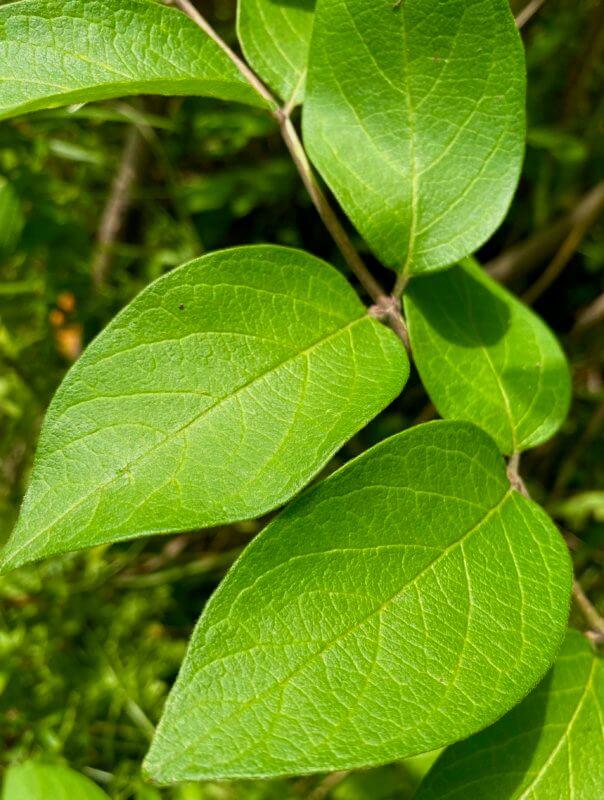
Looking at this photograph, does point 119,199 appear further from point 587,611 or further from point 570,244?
point 587,611

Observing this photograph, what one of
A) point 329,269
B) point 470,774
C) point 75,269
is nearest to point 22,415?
point 75,269

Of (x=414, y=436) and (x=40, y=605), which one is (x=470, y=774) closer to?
(x=414, y=436)

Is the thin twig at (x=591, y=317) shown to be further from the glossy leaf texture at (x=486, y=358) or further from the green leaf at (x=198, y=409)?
the green leaf at (x=198, y=409)

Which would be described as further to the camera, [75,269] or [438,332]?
[75,269]

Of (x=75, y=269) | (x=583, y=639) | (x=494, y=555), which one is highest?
(x=75, y=269)

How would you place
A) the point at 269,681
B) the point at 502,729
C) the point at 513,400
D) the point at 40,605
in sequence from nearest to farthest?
the point at 269,681 < the point at 502,729 < the point at 513,400 < the point at 40,605

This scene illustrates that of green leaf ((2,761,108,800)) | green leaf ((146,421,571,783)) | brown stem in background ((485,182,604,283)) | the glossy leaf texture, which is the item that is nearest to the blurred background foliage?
brown stem in background ((485,182,604,283))

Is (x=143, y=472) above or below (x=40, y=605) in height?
above
